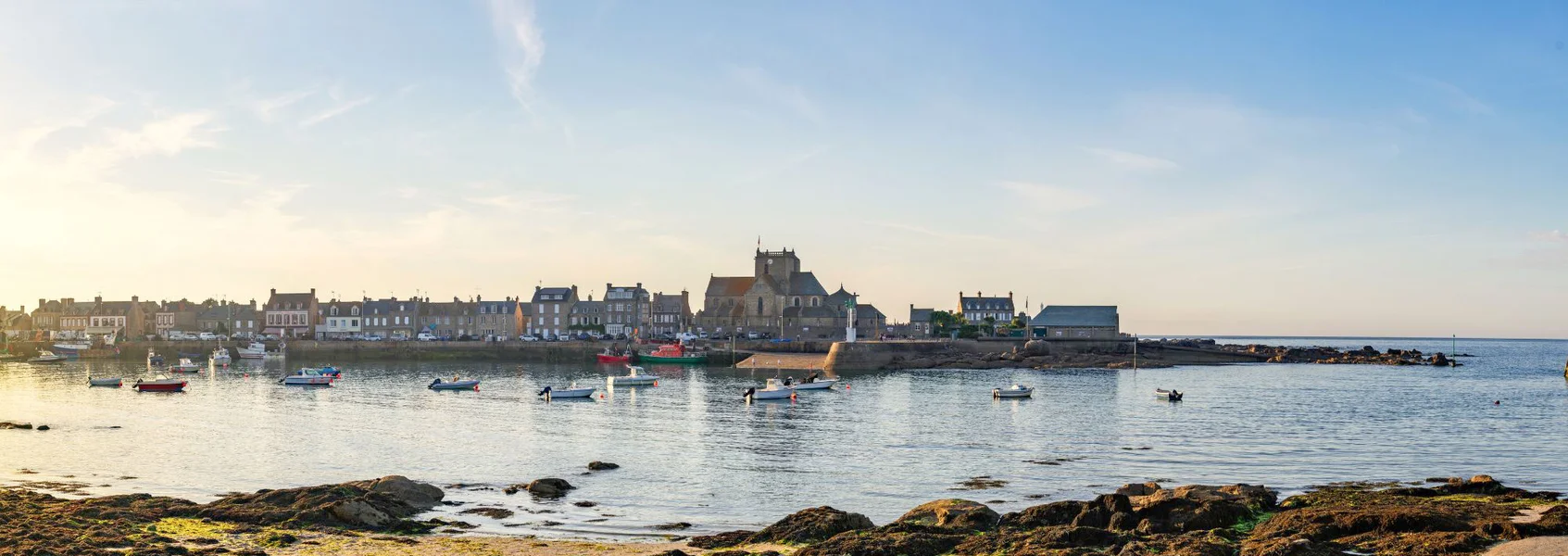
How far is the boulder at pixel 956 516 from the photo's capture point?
2378 cm

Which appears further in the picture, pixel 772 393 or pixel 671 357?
pixel 671 357

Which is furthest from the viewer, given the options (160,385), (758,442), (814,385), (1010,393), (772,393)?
(814,385)

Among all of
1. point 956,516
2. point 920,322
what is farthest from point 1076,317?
point 956,516

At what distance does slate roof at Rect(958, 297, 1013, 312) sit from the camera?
174 m

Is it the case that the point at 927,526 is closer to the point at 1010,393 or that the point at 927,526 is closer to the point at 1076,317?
the point at 1010,393

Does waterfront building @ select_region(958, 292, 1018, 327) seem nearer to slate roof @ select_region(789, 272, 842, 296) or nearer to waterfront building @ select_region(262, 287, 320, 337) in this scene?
slate roof @ select_region(789, 272, 842, 296)

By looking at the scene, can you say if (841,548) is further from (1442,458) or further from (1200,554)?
(1442,458)

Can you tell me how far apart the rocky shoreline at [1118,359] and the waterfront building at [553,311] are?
63584mm

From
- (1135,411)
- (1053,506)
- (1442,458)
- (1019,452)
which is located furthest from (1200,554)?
(1135,411)

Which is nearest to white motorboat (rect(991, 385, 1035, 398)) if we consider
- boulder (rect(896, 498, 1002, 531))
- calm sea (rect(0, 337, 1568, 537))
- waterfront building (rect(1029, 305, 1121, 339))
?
calm sea (rect(0, 337, 1568, 537))

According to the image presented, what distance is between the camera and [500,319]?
157500mm

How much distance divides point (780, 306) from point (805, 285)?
5652 mm

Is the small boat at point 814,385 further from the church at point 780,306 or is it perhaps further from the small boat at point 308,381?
the church at point 780,306

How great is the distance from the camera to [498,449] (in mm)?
41656
